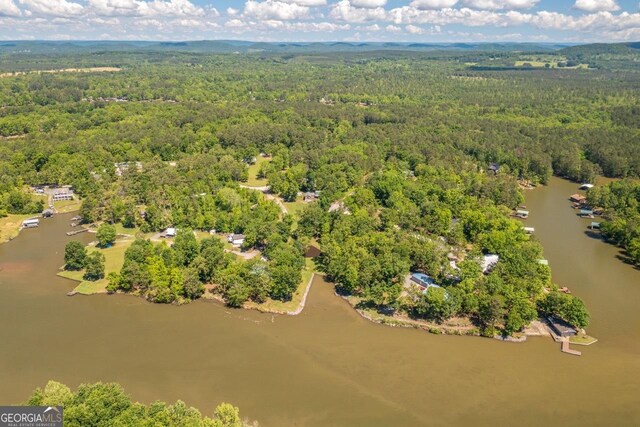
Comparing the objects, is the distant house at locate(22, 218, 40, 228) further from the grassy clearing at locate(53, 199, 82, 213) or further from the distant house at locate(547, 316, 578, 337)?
the distant house at locate(547, 316, 578, 337)

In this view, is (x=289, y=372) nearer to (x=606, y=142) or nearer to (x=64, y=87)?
(x=606, y=142)

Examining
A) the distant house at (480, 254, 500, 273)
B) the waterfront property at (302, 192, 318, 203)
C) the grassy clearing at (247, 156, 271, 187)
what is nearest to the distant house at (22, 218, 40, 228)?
the grassy clearing at (247, 156, 271, 187)

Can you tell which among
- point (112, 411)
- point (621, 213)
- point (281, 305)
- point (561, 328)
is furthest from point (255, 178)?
point (112, 411)

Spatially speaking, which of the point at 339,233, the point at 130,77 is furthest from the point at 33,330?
the point at 130,77

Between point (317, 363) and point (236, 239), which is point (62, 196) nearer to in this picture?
point (236, 239)

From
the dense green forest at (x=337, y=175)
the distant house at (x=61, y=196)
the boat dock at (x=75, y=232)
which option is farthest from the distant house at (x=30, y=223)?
the distant house at (x=61, y=196)

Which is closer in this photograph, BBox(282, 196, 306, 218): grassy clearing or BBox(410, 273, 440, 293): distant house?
BBox(410, 273, 440, 293): distant house
